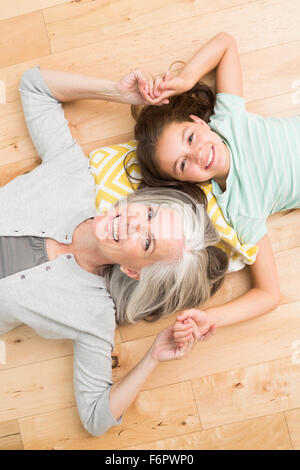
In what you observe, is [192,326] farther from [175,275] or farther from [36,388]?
[36,388]

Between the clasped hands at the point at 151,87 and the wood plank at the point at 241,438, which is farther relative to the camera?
the wood plank at the point at 241,438

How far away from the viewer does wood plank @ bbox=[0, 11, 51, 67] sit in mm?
1762

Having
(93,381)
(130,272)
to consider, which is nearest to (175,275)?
(130,272)

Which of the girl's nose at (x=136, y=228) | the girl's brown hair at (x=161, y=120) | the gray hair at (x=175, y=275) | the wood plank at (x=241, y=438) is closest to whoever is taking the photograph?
the girl's nose at (x=136, y=228)

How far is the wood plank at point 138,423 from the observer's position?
1.67 metres

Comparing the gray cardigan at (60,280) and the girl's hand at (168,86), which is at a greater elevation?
the girl's hand at (168,86)

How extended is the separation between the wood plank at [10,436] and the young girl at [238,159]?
88cm

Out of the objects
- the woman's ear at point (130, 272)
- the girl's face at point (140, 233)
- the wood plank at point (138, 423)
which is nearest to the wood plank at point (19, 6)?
the girl's face at point (140, 233)

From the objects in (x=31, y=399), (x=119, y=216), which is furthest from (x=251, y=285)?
(x=31, y=399)

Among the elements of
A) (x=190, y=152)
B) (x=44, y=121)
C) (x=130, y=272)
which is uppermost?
(x=44, y=121)

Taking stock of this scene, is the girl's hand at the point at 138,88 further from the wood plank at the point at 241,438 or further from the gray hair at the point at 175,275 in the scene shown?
the wood plank at the point at 241,438

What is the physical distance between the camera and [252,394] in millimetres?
1671

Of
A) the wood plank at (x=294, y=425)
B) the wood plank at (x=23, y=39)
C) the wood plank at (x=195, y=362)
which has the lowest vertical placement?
the wood plank at (x=294, y=425)

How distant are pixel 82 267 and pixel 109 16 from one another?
3.33 feet
